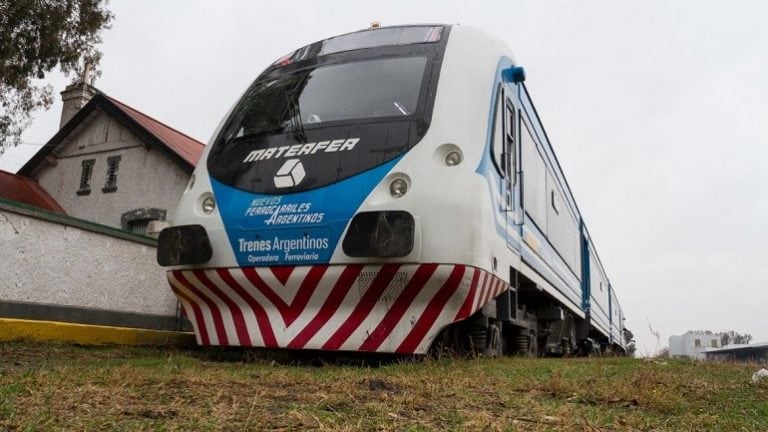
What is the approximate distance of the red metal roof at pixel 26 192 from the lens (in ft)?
55.3

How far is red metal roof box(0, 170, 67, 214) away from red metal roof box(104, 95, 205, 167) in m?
3.19

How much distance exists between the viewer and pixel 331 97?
5535mm

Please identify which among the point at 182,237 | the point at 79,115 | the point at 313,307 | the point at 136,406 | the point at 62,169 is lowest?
the point at 136,406

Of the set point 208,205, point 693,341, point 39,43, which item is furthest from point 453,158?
point 693,341

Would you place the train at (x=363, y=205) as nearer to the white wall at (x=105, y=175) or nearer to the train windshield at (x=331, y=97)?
the train windshield at (x=331, y=97)

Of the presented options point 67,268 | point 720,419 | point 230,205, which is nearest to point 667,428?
point 720,419

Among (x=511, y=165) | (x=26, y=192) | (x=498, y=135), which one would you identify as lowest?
(x=511, y=165)

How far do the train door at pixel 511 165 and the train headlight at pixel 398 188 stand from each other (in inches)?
46.0

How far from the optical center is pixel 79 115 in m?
17.4

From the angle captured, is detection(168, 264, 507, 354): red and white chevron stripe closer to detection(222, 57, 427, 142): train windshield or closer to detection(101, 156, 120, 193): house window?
detection(222, 57, 427, 142): train windshield

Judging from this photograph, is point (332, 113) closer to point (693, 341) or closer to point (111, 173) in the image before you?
point (111, 173)

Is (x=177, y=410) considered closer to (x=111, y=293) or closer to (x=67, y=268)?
(x=67, y=268)

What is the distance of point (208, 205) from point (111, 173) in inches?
502

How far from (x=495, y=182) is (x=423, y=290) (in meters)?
1.17
